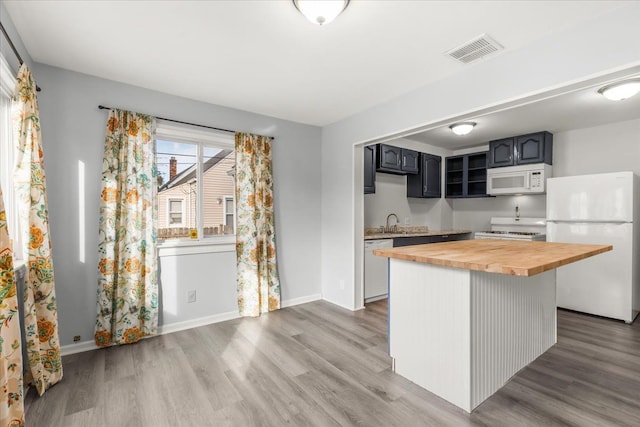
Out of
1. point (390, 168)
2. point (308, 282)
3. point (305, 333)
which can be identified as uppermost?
point (390, 168)

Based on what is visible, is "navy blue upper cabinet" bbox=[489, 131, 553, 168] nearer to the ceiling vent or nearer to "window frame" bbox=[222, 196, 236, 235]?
the ceiling vent

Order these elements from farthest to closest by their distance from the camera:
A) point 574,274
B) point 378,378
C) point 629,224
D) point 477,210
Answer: point 477,210 → point 574,274 → point 629,224 → point 378,378

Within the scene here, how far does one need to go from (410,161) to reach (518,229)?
2.09m

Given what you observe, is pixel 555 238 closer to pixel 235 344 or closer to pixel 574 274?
pixel 574 274

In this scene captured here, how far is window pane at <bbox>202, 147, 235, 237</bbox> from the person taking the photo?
359 centimetres

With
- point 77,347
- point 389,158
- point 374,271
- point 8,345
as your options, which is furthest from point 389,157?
point 8,345

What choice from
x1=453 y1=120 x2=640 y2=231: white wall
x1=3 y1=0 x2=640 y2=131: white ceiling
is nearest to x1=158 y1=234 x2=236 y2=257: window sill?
x1=3 y1=0 x2=640 y2=131: white ceiling

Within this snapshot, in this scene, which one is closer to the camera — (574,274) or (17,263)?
(17,263)

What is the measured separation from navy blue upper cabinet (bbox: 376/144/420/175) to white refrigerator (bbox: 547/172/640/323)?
1920mm

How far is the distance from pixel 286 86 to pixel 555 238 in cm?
376

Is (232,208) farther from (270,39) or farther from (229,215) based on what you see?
(270,39)

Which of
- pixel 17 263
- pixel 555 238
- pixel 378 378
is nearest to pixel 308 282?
pixel 378 378

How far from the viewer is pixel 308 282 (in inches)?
169

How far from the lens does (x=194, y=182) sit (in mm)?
3506
